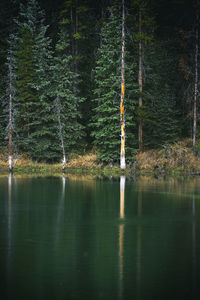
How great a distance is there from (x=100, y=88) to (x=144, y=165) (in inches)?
309

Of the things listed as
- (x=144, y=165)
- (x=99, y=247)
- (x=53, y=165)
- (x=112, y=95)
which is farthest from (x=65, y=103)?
(x=99, y=247)

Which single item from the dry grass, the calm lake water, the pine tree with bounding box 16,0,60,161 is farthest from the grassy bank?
the calm lake water

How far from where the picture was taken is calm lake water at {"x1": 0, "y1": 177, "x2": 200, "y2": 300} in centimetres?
798

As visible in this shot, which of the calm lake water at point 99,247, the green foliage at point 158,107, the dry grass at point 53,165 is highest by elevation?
the green foliage at point 158,107

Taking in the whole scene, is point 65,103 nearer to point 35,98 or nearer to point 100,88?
point 35,98

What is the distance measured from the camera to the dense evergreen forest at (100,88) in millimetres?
40156

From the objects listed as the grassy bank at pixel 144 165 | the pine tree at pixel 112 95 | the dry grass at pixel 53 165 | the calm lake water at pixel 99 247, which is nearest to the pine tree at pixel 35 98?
the dry grass at pixel 53 165

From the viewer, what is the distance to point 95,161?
→ 133 ft

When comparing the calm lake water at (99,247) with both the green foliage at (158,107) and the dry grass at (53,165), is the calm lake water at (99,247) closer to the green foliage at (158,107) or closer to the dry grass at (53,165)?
the dry grass at (53,165)

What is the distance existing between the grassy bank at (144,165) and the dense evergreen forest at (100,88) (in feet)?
2.83

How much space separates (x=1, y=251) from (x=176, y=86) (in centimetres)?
4207

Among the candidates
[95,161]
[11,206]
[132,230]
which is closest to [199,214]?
[132,230]

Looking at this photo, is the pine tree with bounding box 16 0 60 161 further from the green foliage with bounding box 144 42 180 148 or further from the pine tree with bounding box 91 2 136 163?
the green foliage with bounding box 144 42 180 148

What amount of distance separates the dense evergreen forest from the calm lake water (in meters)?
20.0
